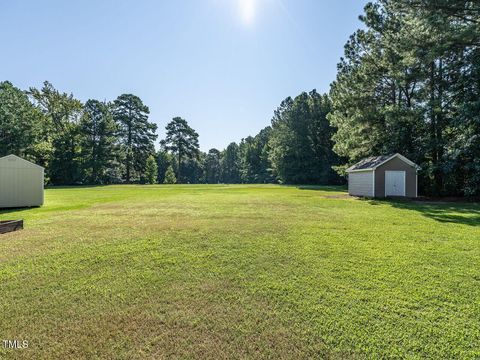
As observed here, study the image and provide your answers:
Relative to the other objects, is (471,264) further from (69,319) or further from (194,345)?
(69,319)

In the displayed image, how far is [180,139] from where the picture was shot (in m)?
64.0

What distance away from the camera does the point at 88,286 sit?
12.5 ft

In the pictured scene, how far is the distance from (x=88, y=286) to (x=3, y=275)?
5.17 ft

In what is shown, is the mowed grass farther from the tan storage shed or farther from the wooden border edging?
the tan storage shed

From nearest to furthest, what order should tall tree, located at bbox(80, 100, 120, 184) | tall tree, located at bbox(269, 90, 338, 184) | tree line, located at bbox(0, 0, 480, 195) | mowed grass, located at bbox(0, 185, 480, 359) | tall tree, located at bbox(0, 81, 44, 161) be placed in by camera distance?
mowed grass, located at bbox(0, 185, 480, 359) < tree line, located at bbox(0, 0, 480, 195) < tall tree, located at bbox(0, 81, 44, 161) < tall tree, located at bbox(269, 90, 338, 184) < tall tree, located at bbox(80, 100, 120, 184)

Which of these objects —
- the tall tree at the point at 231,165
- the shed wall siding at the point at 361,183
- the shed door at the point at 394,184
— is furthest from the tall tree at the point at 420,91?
the tall tree at the point at 231,165

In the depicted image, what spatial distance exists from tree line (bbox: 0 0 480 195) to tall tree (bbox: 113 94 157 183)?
46cm

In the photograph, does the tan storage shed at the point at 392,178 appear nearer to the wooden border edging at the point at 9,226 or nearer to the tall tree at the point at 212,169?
the wooden border edging at the point at 9,226

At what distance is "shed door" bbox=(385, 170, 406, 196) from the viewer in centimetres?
1867

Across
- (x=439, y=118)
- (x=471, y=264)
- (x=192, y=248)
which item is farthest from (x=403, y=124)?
(x=192, y=248)

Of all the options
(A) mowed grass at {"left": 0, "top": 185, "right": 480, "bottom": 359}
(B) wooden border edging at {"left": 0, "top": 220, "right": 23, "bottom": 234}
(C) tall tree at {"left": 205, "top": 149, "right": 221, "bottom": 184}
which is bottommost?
(A) mowed grass at {"left": 0, "top": 185, "right": 480, "bottom": 359}

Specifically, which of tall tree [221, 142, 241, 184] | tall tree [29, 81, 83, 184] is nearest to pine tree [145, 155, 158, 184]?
tall tree [29, 81, 83, 184]

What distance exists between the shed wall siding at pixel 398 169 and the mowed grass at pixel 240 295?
41.2 ft

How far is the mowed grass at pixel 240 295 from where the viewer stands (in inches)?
103
